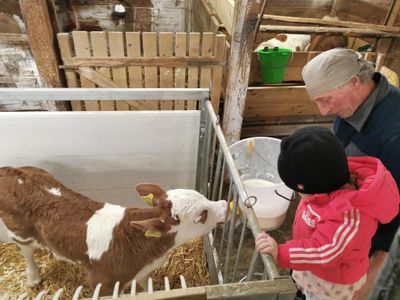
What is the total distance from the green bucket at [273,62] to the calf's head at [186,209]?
2.05m

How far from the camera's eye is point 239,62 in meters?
2.61

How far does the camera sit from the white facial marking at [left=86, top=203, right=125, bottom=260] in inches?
67.3

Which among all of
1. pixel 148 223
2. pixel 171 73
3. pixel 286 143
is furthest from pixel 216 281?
pixel 171 73

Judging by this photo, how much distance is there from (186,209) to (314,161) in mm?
781

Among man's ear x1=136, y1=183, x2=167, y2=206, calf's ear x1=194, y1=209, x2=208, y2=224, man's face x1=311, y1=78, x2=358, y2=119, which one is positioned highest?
man's face x1=311, y1=78, x2=358, y2=119

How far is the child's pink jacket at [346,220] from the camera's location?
1.09 metres

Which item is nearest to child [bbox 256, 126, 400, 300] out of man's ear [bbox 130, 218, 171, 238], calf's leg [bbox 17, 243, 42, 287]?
man's ear [bbox 130, 218, 171, 238]

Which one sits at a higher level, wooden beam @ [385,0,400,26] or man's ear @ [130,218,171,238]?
wooden beam @ [385,0,400,26]

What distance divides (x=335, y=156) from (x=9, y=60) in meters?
3.26

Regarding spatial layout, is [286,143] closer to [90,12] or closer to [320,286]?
[320,286]

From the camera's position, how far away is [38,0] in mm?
2566

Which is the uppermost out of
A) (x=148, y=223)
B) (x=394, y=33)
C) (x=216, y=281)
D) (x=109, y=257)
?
(x=394, y=33)

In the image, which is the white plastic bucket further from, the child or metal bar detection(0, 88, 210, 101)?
the child

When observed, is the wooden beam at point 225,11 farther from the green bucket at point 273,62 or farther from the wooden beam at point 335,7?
the wooden beam at point 335,7
